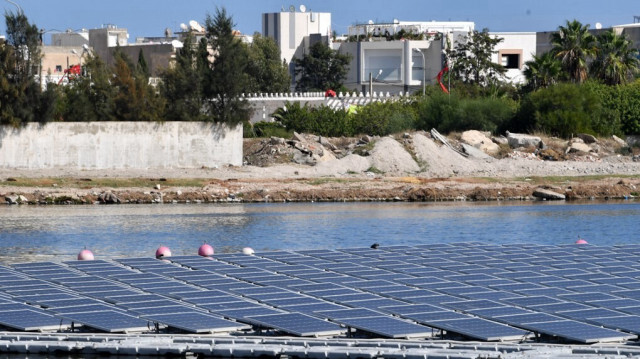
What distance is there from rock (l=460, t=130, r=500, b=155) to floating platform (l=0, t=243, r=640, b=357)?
41.4m

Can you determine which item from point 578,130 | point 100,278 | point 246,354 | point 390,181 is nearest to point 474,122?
point 578,130

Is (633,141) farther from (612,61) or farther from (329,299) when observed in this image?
(329,299)

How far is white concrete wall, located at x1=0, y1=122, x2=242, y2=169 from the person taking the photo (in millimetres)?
62188

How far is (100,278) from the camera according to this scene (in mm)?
27562

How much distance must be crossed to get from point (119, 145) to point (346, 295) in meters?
40.2

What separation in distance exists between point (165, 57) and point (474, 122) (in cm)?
5527

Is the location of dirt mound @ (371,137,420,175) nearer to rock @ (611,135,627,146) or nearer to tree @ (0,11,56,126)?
rock @ (611,135,627,146)

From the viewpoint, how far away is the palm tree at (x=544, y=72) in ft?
282

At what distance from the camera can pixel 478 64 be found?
357 ft

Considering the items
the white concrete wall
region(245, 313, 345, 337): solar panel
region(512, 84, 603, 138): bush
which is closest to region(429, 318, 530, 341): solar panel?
region(245, 313, 345, 337): solar panel

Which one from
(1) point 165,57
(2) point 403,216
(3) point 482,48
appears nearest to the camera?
(2) point 403,216

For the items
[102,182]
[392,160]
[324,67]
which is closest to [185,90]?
[102,182]

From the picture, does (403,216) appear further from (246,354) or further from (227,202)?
(246,354)

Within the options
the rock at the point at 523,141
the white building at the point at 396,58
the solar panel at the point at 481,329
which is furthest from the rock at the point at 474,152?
the solar panel at the point at 481,329
